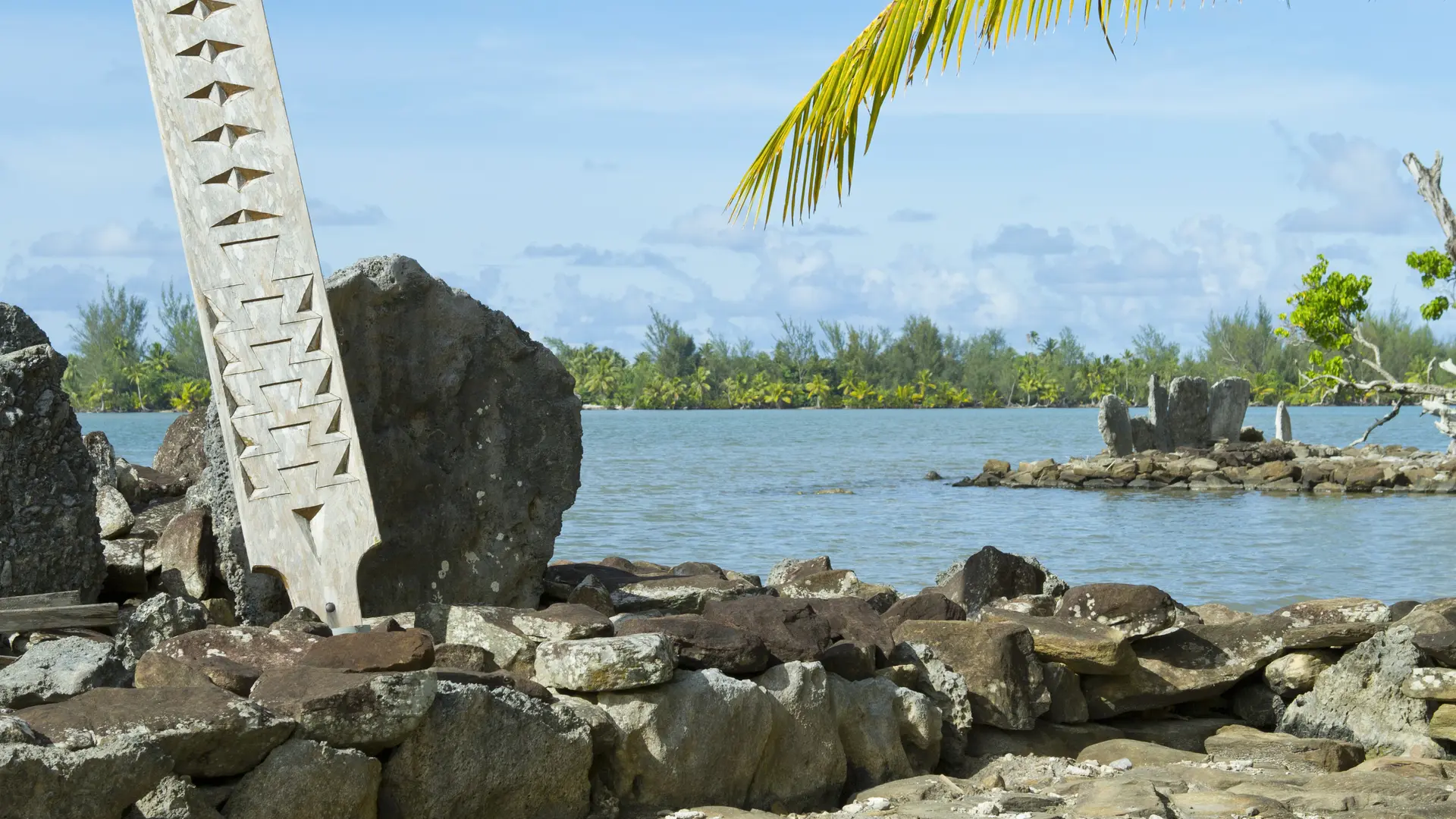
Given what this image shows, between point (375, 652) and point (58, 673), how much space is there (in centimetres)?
104

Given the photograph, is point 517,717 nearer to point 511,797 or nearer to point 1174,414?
point 511,797

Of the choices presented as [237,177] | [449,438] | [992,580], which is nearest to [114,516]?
[449,438]

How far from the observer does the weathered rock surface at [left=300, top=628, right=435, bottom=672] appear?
4.94 meters

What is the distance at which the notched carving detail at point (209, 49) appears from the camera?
21.0ft

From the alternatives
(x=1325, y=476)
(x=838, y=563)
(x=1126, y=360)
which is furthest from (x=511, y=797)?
(x=1126, y=360)

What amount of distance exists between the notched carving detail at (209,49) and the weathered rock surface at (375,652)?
291 centimetres

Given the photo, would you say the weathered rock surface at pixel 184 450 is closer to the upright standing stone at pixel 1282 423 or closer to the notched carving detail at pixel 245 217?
the notched carving detail at pixel 245 217

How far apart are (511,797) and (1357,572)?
563 inches

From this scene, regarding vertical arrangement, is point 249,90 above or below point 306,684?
above

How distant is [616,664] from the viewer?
5.06 meters

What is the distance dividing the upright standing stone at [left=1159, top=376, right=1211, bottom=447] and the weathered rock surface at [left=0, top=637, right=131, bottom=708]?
35272 millimetres

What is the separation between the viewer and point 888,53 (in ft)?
17.5

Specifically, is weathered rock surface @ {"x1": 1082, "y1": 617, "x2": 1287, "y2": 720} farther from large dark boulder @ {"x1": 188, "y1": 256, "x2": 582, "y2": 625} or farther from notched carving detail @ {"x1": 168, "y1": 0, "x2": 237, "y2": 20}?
notched carving detail @ {"x1": 168, "y1": 0, "x2": 237, "y2": 20}

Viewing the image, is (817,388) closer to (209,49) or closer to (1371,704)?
(1371,704)
